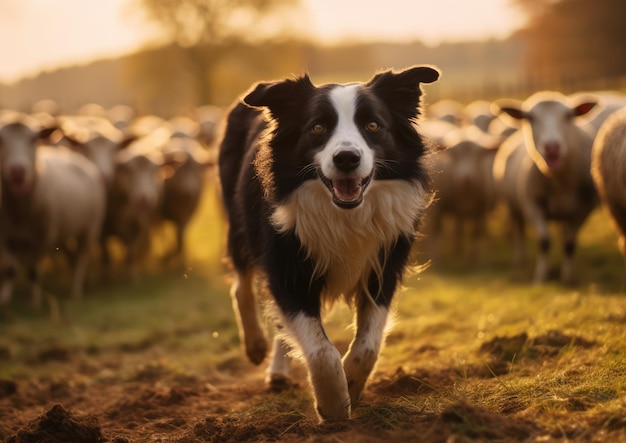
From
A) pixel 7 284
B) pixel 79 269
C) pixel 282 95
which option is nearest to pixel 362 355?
pixel 282 95

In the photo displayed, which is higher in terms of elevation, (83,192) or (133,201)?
(83,192)

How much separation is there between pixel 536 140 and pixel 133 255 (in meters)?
6.63

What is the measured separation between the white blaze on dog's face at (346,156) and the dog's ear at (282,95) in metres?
0.24

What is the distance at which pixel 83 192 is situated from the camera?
12.0 meters

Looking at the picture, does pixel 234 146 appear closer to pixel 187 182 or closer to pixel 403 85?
pixel 403 85

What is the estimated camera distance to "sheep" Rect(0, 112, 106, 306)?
34.4 feet

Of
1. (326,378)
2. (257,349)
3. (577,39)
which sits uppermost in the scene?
(577,39)

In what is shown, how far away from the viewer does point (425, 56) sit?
251 ft

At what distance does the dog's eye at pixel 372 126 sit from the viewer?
4.65 metres

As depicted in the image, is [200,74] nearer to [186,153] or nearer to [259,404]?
[186,153]

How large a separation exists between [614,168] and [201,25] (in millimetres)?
33075

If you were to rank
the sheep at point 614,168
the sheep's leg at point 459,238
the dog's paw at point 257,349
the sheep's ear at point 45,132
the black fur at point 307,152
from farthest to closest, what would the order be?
1. the sheep's leg at point 459,238
2. the sheep's ear at point 45,132
3. the sheep at point 614,168
4. the dog's paw at point 257,349
5. the black fur at point 307,152

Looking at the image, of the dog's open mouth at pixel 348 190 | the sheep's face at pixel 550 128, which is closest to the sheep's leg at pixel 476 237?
the sheep's face at pixel 550 128

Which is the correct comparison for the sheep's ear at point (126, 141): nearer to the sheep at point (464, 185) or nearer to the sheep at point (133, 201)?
the sheep at point (133, 201)
